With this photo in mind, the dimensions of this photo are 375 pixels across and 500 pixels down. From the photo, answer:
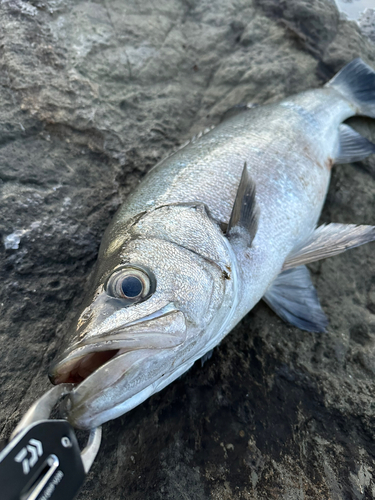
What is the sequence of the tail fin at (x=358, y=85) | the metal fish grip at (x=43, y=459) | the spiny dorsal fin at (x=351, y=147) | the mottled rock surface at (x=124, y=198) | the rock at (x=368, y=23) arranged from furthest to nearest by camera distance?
the rock at (x=368, y=23) → the tail fin at (x=358, y=85) → the spiny dorsal fin at (x=351, y=147) → the mottled rock surface at (x=124, y=198) → the metal fish grip at (x=43, y=459)

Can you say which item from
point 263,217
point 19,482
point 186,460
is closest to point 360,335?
point 263,217

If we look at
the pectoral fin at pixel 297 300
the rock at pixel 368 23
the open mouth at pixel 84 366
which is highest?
the rock at pixel 368 23

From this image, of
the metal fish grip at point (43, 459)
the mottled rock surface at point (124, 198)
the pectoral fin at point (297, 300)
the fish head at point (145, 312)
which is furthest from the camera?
the pectoral fin at point (297, 300)

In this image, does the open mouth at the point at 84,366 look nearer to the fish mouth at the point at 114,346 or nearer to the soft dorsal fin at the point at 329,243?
the fish mouth at the point at 114,346

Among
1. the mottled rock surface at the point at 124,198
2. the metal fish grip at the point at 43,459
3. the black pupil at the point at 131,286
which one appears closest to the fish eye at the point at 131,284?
the black pupil at the point at 131,286

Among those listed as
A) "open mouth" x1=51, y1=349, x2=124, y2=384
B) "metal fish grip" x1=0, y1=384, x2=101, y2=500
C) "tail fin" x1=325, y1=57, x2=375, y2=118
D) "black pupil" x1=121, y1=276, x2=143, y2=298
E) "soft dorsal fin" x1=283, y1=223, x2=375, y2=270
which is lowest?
"soft dorsal fin" x1=283, y1=223, x2=375, y2=270

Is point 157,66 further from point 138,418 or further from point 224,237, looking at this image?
point 138,418

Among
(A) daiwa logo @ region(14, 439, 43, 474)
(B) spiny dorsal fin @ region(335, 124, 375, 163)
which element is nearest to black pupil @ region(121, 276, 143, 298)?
(A) daiwa logo @ region(14, 439, 43, 474)

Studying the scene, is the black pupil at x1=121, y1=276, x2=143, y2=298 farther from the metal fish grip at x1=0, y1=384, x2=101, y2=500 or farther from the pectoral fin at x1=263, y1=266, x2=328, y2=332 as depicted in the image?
the pectoral fin at x1=263, y1=266, x2=328, y2=332
